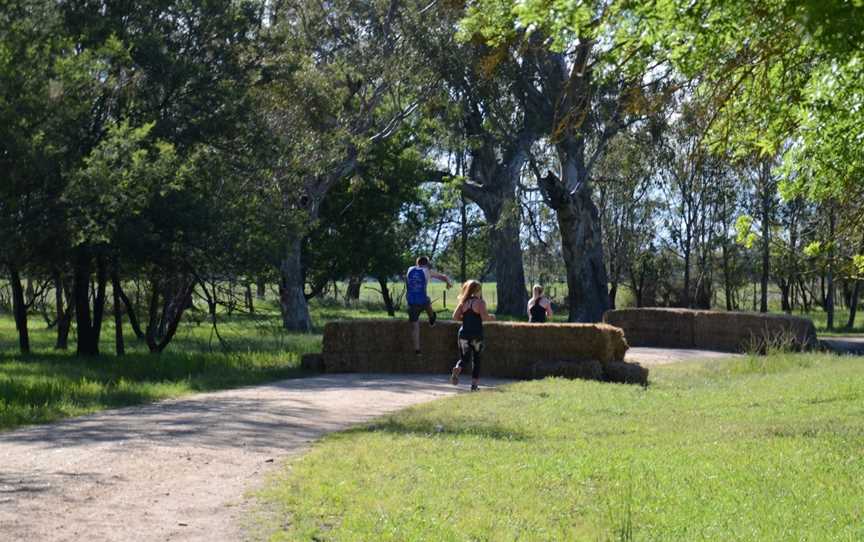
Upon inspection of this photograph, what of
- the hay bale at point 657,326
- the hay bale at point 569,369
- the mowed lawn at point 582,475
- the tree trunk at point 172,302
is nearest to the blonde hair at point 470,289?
the mowed lawn at point 582,475

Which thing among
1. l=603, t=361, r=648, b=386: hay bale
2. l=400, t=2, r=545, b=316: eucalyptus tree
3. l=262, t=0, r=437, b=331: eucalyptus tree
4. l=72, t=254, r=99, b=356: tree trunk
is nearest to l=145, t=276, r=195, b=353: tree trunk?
l=72, t=254, r=99, b=356: tree trunk

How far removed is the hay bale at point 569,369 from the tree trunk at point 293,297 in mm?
20291

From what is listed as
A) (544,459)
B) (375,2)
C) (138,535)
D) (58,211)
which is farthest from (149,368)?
(375,2)

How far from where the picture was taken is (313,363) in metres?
23.1

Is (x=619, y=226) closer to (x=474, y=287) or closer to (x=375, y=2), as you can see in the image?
(x=375, y=2)

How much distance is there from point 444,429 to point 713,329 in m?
21.4

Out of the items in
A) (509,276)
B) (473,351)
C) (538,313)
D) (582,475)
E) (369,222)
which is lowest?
(582,475)

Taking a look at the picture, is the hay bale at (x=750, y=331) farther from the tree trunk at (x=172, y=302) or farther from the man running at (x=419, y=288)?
the tree trunk at (x=172, y=302)

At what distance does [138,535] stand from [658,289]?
2454 inches

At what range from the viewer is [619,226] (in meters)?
67.2

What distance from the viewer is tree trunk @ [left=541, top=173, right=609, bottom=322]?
39750 mm

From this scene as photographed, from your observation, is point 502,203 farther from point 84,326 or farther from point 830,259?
point 830,259

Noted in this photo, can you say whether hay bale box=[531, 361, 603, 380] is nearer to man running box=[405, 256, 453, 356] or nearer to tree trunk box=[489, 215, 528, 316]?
man running box=[405, 256, 453, 356]

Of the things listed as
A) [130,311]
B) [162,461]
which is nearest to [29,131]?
[130,311]
